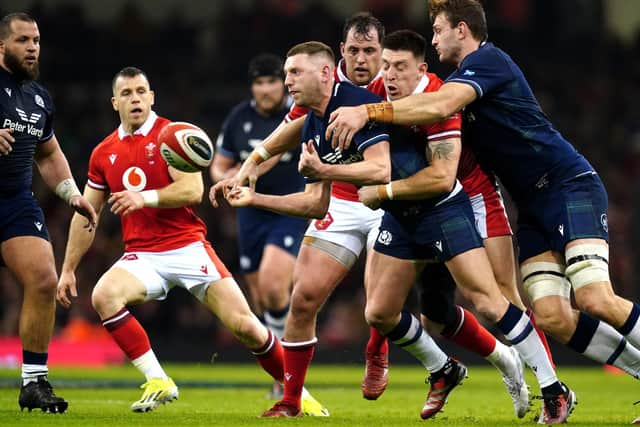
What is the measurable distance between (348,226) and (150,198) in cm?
145

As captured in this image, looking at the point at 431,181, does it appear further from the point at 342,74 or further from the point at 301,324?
the point at 342,74

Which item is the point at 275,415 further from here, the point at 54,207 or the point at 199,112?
the point at 199,112

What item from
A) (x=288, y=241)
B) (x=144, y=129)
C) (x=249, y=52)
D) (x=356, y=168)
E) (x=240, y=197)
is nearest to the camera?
(x=356, y=168)

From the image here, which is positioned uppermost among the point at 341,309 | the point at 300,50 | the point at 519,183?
the point at 300,50

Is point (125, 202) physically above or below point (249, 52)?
above

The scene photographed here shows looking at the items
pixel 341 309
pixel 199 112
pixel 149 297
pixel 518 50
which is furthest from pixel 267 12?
pixel 149 297

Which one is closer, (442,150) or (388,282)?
(442,150)

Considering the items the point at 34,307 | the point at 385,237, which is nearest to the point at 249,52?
the point at 34,307

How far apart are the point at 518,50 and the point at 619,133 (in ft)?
8.34

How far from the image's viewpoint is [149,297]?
8555mm

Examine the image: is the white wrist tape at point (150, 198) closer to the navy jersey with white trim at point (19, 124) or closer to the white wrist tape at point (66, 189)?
the white wrist tape at point (66, 189)

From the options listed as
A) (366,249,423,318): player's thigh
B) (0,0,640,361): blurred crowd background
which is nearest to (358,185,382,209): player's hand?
(366,249,423,318): player's thigh

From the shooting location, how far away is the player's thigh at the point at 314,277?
323 inches

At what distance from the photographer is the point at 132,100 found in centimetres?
879
